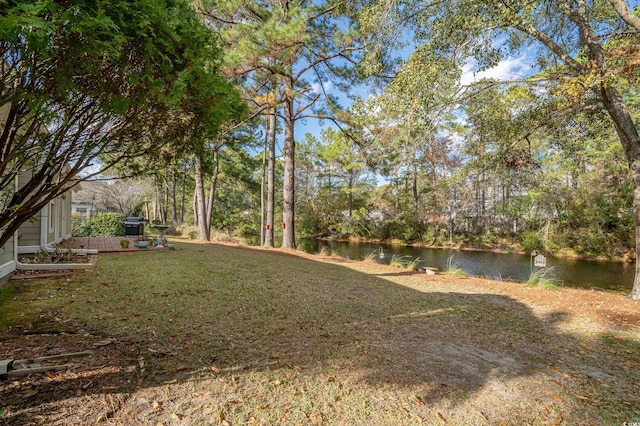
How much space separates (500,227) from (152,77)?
24274mm

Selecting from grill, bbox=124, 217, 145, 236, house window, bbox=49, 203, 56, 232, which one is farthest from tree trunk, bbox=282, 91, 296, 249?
house window, bbox=49, 203, 56, 232

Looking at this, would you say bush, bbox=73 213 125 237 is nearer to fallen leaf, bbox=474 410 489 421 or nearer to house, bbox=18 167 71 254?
house, bbox=18 167 71 254

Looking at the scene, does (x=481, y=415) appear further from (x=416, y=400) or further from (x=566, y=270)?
(x=566, y=270)

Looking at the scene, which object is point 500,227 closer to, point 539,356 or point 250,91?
point 250,91

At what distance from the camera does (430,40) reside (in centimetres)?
554

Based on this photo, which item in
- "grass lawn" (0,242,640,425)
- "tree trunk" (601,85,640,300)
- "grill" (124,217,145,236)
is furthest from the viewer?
"grill" (124,217,145,236)

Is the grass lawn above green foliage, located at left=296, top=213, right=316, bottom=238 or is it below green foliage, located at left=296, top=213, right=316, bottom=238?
below

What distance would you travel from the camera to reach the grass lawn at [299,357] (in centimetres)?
202

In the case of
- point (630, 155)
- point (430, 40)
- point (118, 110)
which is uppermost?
point (430, 40)

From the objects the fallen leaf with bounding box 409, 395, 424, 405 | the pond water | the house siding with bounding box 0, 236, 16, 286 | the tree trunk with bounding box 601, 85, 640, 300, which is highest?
the tree trunk with bounding box 601, 85, 640, 300

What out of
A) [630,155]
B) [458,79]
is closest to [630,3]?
[630,155]

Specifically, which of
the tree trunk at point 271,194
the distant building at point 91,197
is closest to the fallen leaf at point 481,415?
the tree trunk at point 271,194

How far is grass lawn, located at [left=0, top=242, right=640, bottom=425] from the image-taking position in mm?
2018

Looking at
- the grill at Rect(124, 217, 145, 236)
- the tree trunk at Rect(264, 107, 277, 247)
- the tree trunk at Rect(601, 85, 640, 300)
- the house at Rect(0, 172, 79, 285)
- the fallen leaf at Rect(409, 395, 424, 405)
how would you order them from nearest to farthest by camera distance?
the fallen leaf at Rect(409, 395, 424, 405) < the house at Rect(0, 172, 79, 285) < the tree trunk at Rect(601, 85, 640, 300) < the grill at Rect(124, 217, 145, 236) < the tree trunk at Rect(264, 107, 277, 247)
